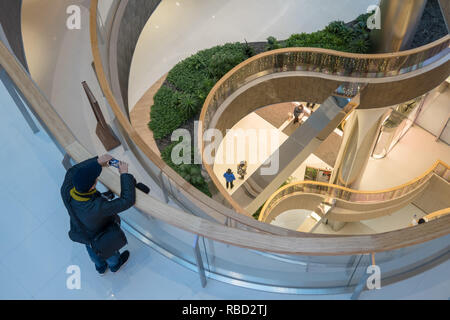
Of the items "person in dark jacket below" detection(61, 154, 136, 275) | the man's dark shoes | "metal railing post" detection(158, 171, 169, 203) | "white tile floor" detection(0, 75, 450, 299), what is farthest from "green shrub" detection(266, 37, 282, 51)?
"person in dark jacket below" detection(61, 154, 136, 275)

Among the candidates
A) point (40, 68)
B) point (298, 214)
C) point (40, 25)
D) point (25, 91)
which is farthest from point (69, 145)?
point (298, 214)

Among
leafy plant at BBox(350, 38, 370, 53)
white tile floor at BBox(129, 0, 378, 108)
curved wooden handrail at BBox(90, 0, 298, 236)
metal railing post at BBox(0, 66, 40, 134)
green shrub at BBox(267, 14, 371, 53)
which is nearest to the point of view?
metal railing post at BBox(0, 66, 40, 134)

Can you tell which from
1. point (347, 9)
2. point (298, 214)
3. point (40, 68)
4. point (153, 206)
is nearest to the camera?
point (153, 206)

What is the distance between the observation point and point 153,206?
10.3 feet

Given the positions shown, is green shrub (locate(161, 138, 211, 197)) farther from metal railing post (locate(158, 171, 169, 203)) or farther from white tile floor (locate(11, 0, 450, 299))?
metal railing post (locate(158, 171, 169, 203))

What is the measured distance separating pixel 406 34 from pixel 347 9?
11.7 feet

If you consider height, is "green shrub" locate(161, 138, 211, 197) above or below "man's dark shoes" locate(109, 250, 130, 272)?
above

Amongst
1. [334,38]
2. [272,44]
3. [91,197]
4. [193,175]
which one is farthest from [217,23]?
[91,197]

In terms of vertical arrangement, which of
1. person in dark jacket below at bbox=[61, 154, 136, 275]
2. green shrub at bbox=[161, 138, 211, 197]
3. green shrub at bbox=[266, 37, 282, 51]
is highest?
green shrub at bbox=[266, 37, 282, 51]

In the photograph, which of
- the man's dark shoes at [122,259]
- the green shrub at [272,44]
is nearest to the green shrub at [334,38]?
the green shrub at [272,44]

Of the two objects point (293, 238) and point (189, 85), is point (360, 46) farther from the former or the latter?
point (293, 238)

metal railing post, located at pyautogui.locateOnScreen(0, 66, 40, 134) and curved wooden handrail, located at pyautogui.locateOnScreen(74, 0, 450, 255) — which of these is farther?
metal railing post, located at pyautogui.locateOnScreen(0, 66, 40, 134)

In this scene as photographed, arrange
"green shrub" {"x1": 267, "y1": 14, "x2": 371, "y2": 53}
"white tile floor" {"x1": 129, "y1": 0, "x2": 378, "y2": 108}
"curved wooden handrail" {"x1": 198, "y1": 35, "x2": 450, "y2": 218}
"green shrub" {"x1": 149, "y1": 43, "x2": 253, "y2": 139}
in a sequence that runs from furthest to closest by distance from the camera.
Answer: "white tile floor" {"x1": 129, "y1": 0, "x2": 378, "y2": 108} < "green shrub" {"x1": 267, "y1": 14, "x2": 371, "y2": 53} < "green shrub" {"x1": 149, "y1": 43, "x2": 253, "y2": 139} < "curved wooden handrail" {"x1": 198, "y1": 35, "x2": 450, "y2": 218}

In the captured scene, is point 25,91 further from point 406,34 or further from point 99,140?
point 406,34
